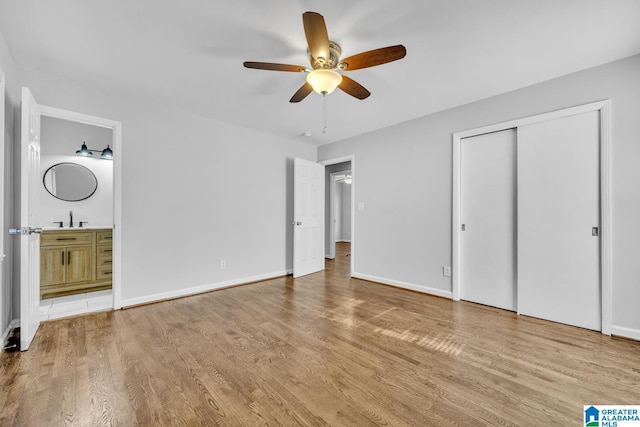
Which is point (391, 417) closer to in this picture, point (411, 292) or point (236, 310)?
point (236, 310)

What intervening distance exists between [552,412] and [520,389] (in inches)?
7.6

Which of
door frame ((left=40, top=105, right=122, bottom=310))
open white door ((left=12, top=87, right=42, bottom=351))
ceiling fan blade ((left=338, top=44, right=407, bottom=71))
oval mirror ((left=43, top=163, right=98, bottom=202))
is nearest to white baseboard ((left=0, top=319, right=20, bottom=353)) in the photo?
open white door ((left=12, top=87, right=42, bottom=351))

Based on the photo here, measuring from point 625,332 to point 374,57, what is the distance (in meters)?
3.13

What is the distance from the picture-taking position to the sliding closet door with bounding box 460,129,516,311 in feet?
10.0

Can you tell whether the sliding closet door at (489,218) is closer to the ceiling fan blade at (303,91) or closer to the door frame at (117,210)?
the ceiling fan blade at (303,91)

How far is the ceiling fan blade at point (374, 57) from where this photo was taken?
1796 millimetres

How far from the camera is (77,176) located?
4090 millimetres

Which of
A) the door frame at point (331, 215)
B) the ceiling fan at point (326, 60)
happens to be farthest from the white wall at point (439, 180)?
the ceiling fan at point (326, 60)

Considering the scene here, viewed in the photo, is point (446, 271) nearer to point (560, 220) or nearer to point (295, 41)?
point (560, 220)

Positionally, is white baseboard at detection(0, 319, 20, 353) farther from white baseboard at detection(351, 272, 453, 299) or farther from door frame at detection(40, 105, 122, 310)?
white baseboard at detection(351, 272, 453, 299)

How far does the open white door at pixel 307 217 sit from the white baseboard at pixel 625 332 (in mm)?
3710

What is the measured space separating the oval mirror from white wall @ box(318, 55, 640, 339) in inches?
151

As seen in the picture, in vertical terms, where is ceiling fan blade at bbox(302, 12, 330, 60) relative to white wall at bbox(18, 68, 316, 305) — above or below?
above

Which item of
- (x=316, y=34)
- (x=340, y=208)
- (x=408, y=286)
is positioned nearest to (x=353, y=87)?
(x=316, y=34)
